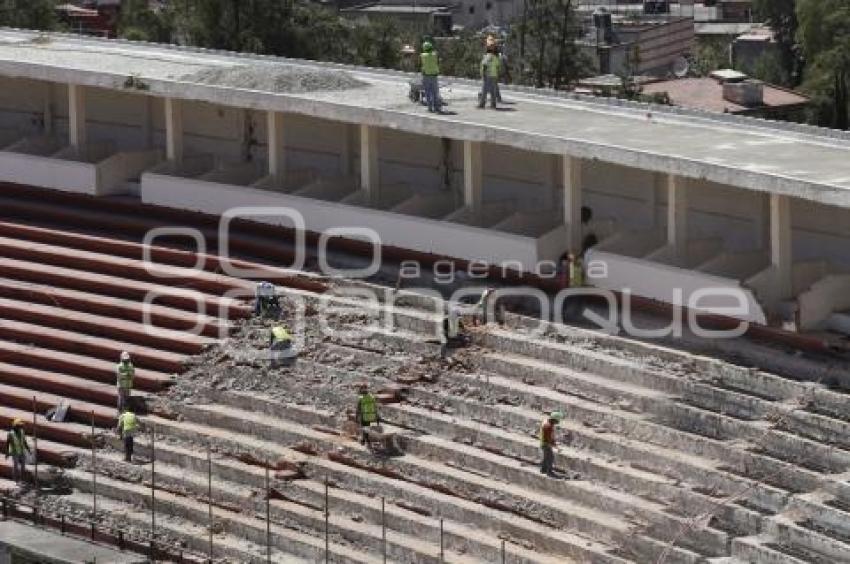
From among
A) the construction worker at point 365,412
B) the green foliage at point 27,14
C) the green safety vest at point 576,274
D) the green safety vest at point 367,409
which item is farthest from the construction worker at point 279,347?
the green foliage at point 27,14

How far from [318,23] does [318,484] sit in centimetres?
3615

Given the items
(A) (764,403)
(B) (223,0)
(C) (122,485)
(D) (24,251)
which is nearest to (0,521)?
(C) (122,485)

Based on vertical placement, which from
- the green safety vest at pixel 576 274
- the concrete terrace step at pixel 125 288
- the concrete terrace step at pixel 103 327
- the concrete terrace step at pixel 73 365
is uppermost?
the green safety vest at pixel 576 274

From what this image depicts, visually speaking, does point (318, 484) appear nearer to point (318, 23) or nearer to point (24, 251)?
point (24, 251)

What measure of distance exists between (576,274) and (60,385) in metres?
6.26

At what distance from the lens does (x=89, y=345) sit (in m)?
29.0

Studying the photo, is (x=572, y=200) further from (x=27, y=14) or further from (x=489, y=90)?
(x=27, y=14)

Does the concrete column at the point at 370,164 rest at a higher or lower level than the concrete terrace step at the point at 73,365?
higher

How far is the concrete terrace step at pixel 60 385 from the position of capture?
28.1m

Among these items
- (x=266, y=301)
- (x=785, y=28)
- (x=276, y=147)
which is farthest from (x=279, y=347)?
(x=785, y=28)

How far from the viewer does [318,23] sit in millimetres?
60594

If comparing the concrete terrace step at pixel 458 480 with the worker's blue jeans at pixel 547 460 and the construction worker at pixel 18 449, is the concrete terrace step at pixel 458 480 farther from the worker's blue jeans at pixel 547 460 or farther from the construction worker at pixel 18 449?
the construction worker at pixel 18 449

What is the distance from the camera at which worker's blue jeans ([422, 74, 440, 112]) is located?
Result: 29.8m

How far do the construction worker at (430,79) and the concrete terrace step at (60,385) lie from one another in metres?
5.25
